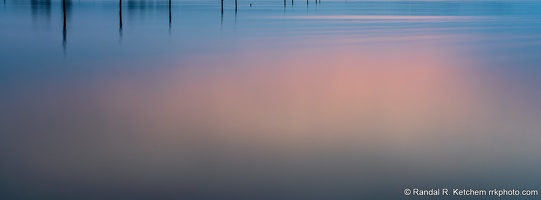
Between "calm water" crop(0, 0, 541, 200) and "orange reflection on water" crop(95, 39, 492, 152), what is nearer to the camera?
"calm water" crop(0, 0, 541, 200)

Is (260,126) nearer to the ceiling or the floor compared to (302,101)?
nearer to the floor

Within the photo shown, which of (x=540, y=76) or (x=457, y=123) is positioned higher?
(x=540, y=76)

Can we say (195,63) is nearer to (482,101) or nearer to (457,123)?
(482,101)

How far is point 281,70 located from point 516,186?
1212cm

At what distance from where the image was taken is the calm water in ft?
24.5

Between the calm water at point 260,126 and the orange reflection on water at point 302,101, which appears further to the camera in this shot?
the orange reflection on water at point 302,101

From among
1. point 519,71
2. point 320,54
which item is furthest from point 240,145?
point 320,54

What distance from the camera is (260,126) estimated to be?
1081cm

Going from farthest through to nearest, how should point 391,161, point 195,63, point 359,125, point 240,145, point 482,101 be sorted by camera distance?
point 195,63, point 482,101, point 359,125, point 240,145, point 391,161

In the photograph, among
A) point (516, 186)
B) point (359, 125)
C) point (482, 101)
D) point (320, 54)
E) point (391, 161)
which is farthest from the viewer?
point (320, 54)

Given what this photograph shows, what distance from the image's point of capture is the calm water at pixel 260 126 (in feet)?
24.5

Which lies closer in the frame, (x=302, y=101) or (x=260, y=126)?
(x=260, y=126)

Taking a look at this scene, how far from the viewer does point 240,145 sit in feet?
30.5

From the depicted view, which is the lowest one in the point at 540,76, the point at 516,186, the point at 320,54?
the point at 516,186
